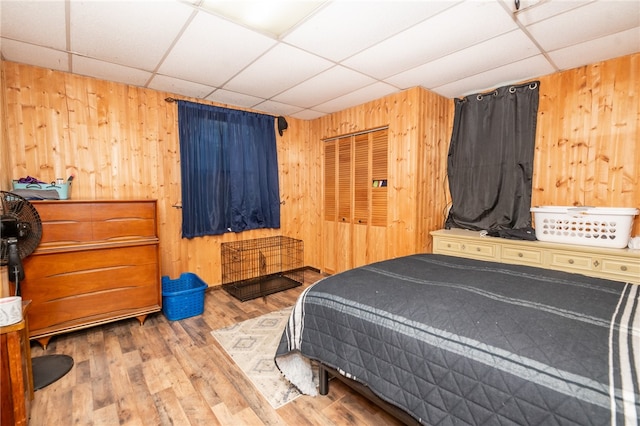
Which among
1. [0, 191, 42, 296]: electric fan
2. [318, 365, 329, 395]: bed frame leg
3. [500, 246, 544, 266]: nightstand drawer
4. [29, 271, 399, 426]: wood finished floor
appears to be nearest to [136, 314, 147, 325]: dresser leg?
[29, 271, 399, 426]: wood finished floor

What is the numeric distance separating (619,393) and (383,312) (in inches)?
32.7

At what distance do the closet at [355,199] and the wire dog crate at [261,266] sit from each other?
0.55m

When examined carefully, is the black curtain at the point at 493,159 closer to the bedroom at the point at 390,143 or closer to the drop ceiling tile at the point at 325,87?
the bedroom at the point at 390,143

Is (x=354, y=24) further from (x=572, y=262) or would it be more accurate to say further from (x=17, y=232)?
(x=17, y=232)

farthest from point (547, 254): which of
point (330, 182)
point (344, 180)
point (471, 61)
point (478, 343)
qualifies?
point (330, 182)

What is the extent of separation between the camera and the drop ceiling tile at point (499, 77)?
2600mm

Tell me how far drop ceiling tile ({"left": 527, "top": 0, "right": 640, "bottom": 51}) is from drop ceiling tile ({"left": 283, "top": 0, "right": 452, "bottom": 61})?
0.85 m

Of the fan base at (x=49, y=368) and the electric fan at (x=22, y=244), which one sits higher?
the electric fan at (x=22, y=244)

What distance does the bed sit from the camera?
0.94 metres

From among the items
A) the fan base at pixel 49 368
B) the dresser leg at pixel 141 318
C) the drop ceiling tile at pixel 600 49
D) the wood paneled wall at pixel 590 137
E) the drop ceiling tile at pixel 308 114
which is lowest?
the fan base at pixel 49 368

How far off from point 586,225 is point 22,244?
179 inches

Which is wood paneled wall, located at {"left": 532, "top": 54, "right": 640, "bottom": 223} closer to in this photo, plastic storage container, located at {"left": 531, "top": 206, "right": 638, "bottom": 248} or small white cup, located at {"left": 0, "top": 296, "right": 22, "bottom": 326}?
plastic storage container, located at {"left": 531, "top": 206, "right": 638, "bottom": 248}

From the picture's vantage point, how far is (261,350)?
2.41 m

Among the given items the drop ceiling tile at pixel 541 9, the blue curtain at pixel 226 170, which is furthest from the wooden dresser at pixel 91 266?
the drop ceiling tile at pixel 541 9
